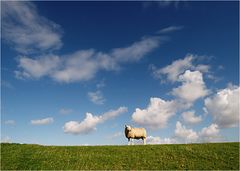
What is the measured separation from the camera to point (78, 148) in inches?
1479

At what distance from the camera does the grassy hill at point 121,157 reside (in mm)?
31297

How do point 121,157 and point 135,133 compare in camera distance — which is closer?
point 121,157

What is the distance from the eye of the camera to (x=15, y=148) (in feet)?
122

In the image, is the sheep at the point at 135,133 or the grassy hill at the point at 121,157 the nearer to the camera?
the grassy hill at the point at 121,157

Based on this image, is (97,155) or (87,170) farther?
(97,155)

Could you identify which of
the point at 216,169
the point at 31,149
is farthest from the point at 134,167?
the point at 31,149

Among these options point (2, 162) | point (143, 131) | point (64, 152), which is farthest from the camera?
point (143, 131)

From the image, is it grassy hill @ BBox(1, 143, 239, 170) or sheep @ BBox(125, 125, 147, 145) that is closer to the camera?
grassy hill @ BBox(1, 143, 239, 170)

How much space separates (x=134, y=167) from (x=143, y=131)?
13568mm

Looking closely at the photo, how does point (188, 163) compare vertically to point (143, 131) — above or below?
below

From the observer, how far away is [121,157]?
33625 mm

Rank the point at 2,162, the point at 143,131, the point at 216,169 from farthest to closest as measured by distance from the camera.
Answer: the point at 143,131, the point at 2,162, the point at 216,169

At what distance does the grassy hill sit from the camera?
31297 millimetres

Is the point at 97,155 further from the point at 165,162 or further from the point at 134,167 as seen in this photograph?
the point at 165,162
